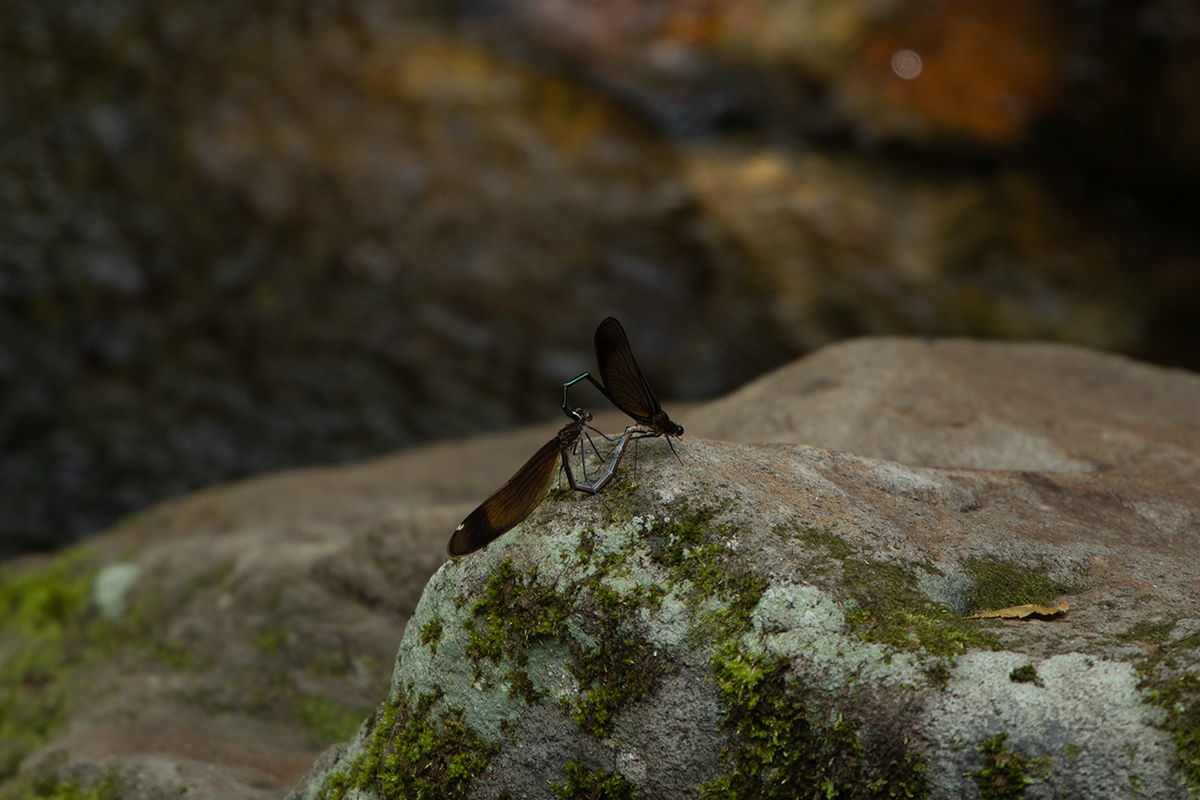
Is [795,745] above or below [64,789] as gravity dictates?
above

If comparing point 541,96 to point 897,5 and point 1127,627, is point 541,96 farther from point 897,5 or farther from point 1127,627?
point 1127,627

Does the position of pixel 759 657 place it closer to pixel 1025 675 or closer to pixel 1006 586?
pixel 1025 675

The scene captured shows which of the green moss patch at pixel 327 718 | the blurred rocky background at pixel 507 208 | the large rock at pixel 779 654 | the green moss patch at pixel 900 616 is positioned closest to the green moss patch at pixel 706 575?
the large rock at pixel 779 654

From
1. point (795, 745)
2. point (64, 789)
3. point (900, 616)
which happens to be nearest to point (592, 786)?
point (795, 745)

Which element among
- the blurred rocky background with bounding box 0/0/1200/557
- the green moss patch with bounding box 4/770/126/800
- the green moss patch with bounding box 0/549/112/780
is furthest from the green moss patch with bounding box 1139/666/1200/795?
the blurred rocky background with bounding box 0/0/1200/557

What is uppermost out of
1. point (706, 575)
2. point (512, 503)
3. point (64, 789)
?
point (512, 503)

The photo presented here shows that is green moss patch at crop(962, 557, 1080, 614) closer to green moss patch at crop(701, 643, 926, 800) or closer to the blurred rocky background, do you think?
green moss patch at crop(701, 643, 926, 800)

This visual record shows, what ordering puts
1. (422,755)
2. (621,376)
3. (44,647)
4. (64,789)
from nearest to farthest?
(422,755) < (621,376) < (64,789) < (44,647)

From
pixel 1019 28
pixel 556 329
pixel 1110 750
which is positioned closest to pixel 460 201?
pixel 556 329
